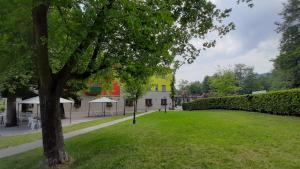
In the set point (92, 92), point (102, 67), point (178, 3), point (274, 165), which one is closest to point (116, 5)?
point (178, 3)

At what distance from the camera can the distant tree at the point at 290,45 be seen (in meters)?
31.3

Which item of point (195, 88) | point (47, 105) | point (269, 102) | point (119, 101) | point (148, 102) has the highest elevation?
point (195, 88)

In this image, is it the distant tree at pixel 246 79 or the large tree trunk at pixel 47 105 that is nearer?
the large tree trunk at pixel 47 105

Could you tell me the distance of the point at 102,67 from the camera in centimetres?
805

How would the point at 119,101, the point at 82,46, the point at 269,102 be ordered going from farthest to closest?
1. the point at 119,101
2. the point at 269,102
3. the point at 82,46

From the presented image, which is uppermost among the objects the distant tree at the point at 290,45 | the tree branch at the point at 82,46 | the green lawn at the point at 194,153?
the distant tree at the point at 290,45

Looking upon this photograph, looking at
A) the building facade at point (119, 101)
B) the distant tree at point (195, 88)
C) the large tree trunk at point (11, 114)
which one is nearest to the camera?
the large tree trunk at point (11, 114)

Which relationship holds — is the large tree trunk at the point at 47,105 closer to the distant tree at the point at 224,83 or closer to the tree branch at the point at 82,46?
the tree branch at the point at 82,46

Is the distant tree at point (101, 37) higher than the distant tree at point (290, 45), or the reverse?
the distant tree at point (290, 45)

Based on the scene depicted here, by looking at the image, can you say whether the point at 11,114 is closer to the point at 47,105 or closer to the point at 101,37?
the point at 47,105

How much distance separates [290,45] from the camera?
32.6m

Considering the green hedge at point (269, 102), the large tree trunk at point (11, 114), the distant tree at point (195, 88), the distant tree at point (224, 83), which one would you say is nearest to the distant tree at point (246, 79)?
the distant tree at point (195, 88)

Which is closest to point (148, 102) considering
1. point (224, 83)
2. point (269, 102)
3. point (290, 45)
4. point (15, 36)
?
point (224, 83)

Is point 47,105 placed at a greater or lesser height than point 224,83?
lesser
